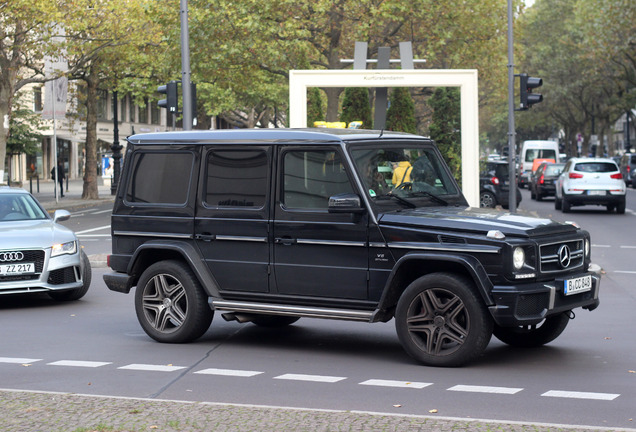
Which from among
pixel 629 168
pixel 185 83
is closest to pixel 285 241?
pixel 185 83

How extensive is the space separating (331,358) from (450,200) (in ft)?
5.78

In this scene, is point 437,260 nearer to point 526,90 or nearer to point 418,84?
point 526,90

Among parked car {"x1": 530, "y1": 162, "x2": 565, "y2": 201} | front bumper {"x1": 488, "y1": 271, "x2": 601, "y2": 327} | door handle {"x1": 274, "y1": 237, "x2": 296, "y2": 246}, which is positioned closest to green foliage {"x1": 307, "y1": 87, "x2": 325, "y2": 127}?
parked car {"x1": 530, "y1": 162, "x2": 565, "y2": 201}

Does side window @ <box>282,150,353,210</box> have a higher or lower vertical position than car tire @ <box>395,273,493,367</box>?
higher

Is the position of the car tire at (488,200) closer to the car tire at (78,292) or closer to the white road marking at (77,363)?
the car tire at (78,292)

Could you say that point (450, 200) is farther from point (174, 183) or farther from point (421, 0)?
point (421, 0)

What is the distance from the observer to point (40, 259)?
12531mm

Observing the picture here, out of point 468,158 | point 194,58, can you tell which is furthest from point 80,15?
point 468,158

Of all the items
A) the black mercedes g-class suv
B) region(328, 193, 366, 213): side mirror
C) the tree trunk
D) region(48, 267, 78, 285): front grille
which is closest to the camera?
the black mercedes g-class suv

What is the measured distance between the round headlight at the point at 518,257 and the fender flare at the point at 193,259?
279 centimetres

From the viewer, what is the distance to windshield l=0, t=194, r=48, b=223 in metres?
13.7

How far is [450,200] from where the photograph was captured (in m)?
9.56

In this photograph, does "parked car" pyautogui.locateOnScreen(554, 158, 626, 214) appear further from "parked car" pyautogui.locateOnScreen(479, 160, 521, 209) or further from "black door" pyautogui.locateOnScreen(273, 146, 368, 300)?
"black door" pyautogui.locateOnScreen(273, 146, 368, 300)

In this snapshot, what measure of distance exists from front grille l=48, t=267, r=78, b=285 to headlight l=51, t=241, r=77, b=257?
189mm
